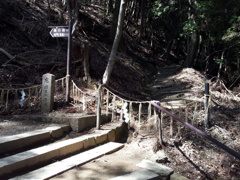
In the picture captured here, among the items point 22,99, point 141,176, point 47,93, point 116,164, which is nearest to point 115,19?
point 22,99

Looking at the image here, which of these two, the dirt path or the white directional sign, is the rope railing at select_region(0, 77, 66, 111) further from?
the dirt path

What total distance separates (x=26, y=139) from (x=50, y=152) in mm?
595

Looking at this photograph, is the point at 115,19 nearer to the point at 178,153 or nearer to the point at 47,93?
the point at 47,93

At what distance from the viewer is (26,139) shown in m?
3.93

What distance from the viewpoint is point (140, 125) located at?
525 cm

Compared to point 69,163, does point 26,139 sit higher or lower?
higher

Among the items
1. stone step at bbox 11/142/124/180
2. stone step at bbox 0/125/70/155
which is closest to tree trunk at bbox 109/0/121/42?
stone step at bbox 0/125/70/155

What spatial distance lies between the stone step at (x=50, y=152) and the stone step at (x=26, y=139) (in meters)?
0.31

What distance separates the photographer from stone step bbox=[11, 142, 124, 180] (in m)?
3.08

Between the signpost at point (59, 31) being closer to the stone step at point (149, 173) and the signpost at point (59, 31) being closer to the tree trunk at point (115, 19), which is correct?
the stone step at point (149, 173)

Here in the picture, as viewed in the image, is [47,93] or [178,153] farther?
[47,93]

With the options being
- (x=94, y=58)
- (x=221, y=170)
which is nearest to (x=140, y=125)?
(x=221, y=170)

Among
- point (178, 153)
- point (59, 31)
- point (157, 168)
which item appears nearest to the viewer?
point (157, 168)

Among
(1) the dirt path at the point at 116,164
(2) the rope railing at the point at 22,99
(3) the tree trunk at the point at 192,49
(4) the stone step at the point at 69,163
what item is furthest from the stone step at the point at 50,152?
(3) the tree trunk at the point at 192,49
